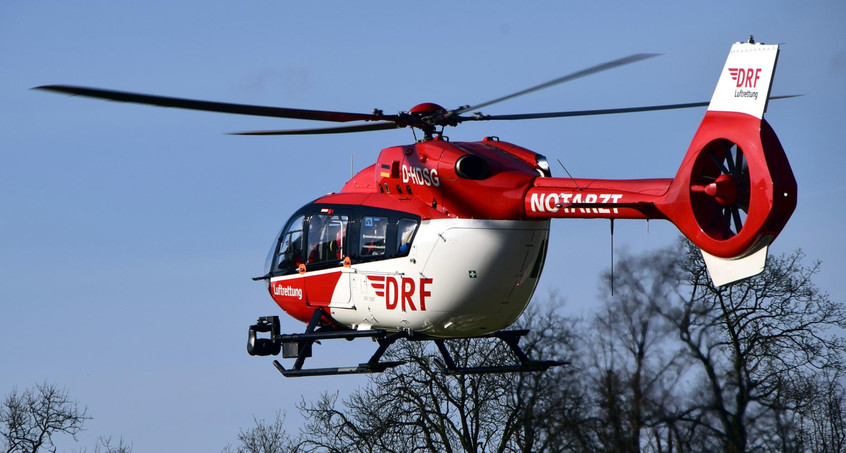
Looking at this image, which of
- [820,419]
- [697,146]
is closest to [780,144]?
[697,146]

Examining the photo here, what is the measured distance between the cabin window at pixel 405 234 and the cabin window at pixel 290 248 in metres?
3.23

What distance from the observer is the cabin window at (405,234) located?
71.1 ft

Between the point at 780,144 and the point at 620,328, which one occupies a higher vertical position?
the point at 780,144

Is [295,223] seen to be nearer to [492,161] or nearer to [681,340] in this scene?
[492,161]

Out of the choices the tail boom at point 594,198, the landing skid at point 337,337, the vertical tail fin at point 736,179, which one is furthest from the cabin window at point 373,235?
the vertical tail fin at point 736,179

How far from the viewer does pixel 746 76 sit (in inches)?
698

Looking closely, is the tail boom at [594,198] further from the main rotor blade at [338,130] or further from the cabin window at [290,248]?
the cabin window at [290,248]

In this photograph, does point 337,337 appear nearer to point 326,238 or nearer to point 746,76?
point 326,238

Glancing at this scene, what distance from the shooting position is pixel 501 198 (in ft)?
68.5

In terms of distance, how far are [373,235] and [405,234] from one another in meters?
0.86

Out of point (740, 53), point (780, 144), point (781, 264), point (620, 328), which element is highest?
point (781, 264)

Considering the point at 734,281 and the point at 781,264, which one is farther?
the point at 781,264

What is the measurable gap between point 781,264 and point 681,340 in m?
18.2

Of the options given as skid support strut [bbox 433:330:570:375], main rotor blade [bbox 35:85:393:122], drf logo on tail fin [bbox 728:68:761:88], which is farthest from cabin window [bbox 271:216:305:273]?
drf logo on tail fin [bbox 728:68:761:88]
